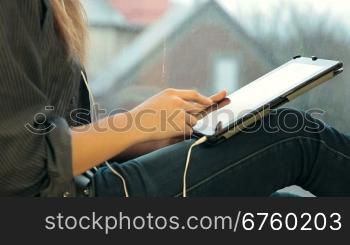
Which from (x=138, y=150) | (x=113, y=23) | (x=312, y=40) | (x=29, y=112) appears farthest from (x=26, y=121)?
(x=312, y=40)

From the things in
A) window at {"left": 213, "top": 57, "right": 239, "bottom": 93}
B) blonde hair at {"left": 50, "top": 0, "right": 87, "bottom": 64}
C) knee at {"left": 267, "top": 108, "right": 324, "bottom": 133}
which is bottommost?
window at {"left": 213, "top": 57, "right": 239, "bottom": 93}

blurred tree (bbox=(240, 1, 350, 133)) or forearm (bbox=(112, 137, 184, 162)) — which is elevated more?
blurred tree (bbox=(240, 1, 350, 133))

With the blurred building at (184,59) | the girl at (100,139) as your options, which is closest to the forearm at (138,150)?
the girl at (100,139)

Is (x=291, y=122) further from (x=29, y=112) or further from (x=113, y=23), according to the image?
(x=113, y=23)

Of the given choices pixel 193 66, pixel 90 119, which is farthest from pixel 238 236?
pixel 193 66

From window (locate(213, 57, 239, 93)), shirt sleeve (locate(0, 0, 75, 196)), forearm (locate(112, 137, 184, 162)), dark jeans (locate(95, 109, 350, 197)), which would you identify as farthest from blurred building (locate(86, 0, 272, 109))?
shirt sleeve (locate(0, 0, 75, 196))

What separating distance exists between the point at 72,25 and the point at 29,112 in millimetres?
180

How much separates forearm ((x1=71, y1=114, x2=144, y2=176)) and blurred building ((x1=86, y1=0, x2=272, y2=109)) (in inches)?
24.1

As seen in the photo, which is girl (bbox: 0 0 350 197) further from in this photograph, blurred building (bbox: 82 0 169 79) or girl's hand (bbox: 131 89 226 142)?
blurred building (bbox: 82 0 169 79)

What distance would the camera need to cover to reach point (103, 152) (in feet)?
2.01

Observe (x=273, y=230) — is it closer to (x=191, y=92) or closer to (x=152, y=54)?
(x=191, y=92)

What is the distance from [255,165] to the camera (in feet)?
2.24

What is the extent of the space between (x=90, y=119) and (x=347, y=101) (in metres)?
0.71

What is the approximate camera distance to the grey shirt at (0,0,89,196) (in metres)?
0.57
